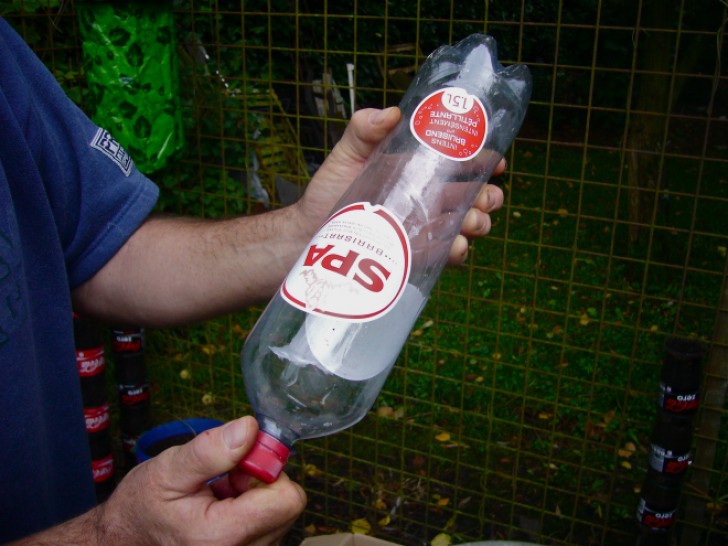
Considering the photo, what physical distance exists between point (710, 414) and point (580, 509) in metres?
0.87

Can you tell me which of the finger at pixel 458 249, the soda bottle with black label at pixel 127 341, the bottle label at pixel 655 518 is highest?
the finger at pixel 458 249

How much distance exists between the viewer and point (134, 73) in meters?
2.72

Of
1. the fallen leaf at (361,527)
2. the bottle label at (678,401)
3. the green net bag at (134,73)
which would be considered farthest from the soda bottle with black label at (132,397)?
the bottle label at (678,401)

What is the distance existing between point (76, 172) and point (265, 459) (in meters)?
0.87

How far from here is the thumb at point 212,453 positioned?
0.96m

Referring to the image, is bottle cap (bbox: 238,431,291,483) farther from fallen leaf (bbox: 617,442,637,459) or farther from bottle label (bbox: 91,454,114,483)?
fallen leaf (bbox: 617,442,637,459)

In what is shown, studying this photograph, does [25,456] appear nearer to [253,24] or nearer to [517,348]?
[517,348]

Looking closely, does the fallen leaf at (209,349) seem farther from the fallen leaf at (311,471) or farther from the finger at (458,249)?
the finger at (458,249)

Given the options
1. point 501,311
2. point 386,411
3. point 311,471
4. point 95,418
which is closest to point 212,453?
point 95,418

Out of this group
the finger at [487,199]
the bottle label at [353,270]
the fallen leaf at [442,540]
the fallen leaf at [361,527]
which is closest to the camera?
the bottle label at [353,270]

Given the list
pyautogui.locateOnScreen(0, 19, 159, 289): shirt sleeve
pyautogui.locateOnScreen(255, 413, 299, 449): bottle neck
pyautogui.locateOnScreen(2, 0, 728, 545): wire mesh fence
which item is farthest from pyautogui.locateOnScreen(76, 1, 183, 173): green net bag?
pyautogui.locateOnScreen(255, 413, 299, 449): bottle neck

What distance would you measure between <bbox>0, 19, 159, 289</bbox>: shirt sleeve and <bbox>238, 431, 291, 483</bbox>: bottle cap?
72 centimetres

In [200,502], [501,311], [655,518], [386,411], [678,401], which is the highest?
[200,502]

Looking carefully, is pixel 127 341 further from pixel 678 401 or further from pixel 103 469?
pixel 678 401
